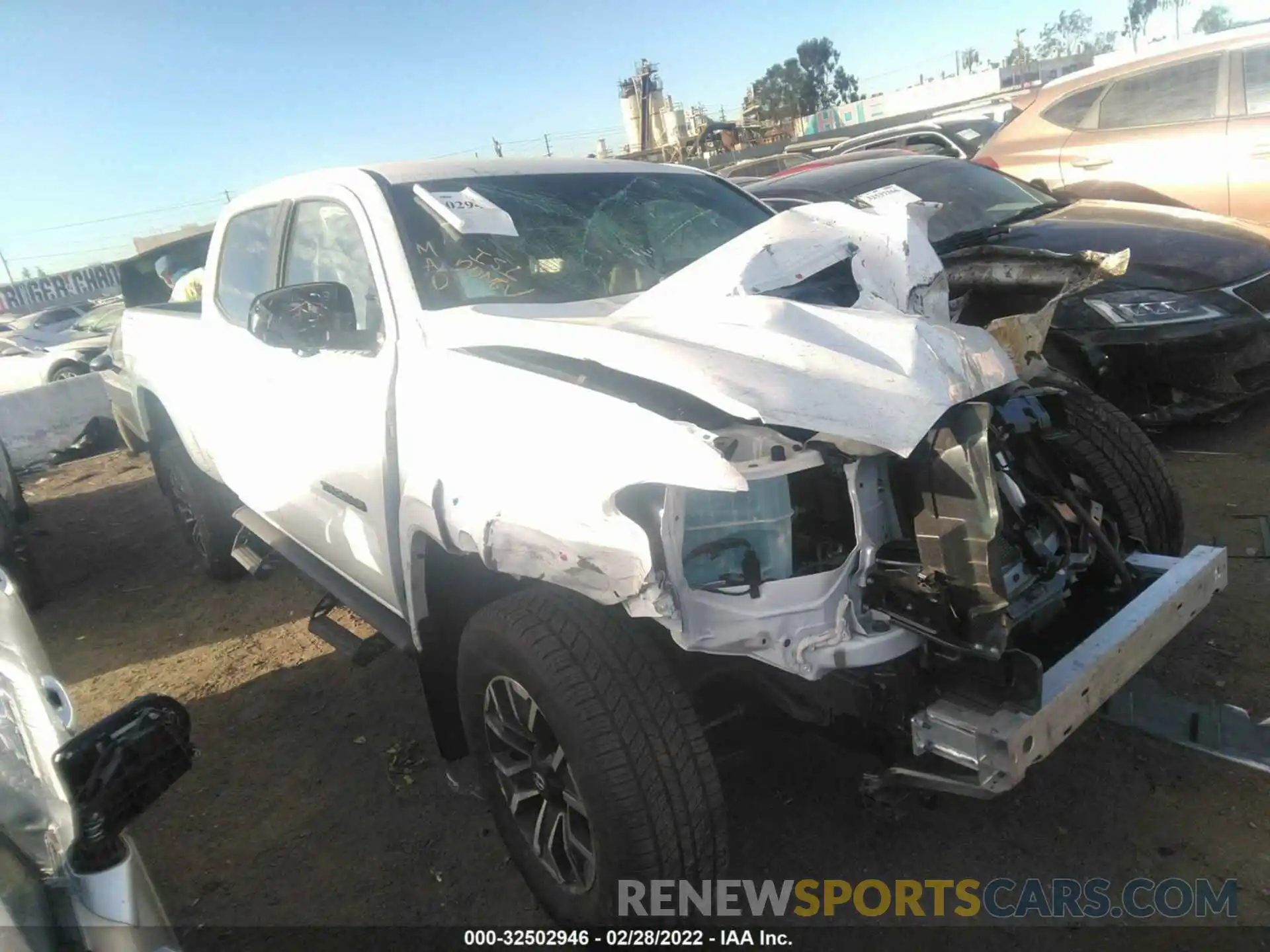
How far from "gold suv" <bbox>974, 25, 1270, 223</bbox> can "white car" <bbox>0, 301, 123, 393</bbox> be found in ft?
36.1

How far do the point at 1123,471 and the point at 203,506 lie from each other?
432 centimetres

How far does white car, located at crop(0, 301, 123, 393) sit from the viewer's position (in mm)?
12281

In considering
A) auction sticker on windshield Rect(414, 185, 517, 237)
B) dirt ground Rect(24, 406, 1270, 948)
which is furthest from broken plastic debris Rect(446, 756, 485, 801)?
auction sticker on windshield Rect(414, 185, 517, 237)

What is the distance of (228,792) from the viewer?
311 centimetres

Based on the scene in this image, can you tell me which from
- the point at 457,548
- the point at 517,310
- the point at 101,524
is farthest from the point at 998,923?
the point at 101,524

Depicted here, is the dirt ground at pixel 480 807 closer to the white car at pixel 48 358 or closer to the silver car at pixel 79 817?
the silver car at pixel 79 817

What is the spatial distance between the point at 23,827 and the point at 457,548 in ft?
3.29

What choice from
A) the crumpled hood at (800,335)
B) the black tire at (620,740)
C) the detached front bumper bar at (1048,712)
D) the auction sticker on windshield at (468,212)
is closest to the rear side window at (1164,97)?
the crumpled hood at (800,335)

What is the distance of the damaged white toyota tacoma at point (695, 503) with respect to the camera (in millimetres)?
1738

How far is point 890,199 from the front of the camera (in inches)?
109

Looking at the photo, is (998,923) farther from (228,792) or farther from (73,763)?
(228,792)

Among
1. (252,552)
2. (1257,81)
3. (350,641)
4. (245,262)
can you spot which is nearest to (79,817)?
(350,641)

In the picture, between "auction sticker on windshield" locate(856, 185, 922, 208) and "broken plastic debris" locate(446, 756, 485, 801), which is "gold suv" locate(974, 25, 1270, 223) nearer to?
"auction sticker on windshield" locate(856, 185, 922, 208)

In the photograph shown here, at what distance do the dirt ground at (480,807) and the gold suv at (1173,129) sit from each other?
281cm
